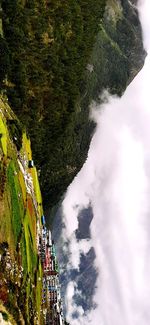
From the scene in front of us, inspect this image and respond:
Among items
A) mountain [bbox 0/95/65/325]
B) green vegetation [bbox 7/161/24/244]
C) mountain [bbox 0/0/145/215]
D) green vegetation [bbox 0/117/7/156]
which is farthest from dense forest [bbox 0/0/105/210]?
green vegetation [bbox 7/161/24/244]

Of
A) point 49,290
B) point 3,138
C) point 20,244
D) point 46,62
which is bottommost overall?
point 20,244

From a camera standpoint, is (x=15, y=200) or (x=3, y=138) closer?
(x=3, y=138)

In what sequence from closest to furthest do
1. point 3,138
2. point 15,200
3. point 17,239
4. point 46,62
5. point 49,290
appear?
point 17,239
point 3,138
point 15,200
point 49,290
point 46,62

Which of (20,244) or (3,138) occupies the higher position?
(3,138)

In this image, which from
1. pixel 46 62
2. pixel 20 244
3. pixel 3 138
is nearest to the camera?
pixel 3 138

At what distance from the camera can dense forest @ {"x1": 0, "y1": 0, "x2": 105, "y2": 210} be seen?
148875 millimetres

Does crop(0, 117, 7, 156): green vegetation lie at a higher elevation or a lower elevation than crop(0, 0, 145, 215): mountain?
lower

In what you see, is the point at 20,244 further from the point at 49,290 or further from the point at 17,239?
the point at 49,290

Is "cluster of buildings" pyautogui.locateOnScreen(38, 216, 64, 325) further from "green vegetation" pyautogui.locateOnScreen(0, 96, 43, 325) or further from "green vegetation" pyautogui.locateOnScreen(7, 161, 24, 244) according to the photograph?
"green vegetation" pyautogui.locateOnScreen(7, 161, 24, 244)

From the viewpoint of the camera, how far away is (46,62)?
16825cm

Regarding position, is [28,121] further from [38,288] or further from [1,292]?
[1,292]

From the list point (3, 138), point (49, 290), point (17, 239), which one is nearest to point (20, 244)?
point (17, 239)

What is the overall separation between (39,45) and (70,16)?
20399 millimetres

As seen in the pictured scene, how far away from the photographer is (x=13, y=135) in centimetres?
13238
